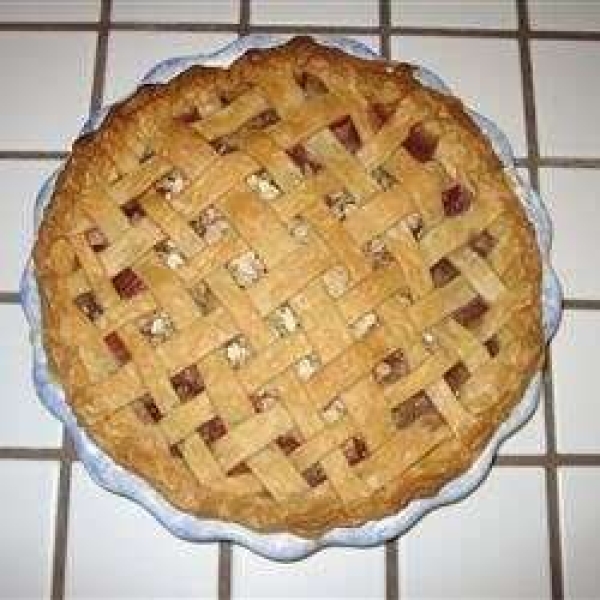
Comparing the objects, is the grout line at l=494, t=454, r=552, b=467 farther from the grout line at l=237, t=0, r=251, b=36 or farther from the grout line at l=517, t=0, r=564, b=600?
the grout line at l=237, t=0, r=251, b=36

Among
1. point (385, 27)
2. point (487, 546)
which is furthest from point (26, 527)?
point (385, 27)

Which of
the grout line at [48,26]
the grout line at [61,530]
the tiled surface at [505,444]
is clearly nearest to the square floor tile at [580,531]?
the tiled surface at [505,444]

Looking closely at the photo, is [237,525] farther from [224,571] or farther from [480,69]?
[480,69]

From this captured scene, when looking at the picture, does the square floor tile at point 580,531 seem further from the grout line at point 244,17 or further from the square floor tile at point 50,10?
the square floor tile at point 50,10

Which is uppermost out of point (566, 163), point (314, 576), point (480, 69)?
point (480, 69)

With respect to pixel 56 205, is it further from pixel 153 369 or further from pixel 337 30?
pixel 337 30

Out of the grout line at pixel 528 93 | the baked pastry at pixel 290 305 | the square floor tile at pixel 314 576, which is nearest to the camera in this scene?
the baked pastry at pixel 290 305
